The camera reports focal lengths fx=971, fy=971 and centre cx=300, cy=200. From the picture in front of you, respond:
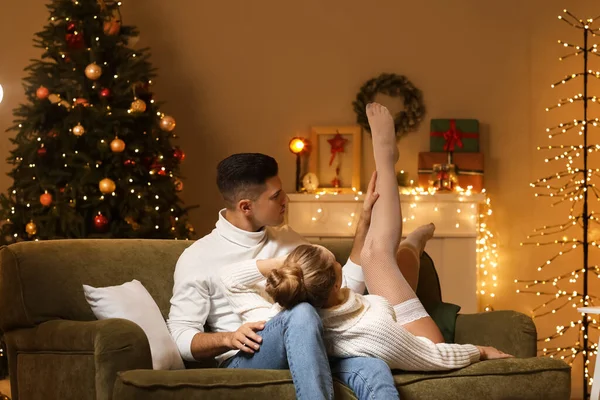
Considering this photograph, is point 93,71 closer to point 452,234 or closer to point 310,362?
point 452,234

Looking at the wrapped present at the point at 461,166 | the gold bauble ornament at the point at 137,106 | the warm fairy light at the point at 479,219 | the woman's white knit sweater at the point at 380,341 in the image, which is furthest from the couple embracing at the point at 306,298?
the wrapped present at the point at 461,166

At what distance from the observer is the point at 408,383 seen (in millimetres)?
2709

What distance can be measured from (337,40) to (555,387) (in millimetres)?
4035

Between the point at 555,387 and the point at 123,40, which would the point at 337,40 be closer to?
the point at 123,40

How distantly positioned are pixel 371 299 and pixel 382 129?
834 millimetres

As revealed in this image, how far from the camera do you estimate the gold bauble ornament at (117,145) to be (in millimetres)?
5266

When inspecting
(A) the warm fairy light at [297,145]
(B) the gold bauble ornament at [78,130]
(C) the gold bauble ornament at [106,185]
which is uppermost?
(B) the gold bauble ornament at [78,130]

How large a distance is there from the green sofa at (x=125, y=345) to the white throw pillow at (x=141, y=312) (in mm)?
67

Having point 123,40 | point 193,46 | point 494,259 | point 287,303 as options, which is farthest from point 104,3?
point 287,303

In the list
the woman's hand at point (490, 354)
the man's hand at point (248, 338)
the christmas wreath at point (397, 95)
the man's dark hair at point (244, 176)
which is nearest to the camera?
the man's hand at point (248, 338)

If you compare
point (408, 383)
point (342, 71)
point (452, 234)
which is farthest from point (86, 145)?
point (408, 383)

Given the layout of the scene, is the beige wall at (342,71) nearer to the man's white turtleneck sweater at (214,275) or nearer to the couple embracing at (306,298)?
the couple embracing at (306,298)

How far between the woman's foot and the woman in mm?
52

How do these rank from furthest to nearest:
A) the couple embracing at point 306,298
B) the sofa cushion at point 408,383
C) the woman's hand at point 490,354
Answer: the woman's hand at point 490,354
the couple embracing at point 306,298
the sofa cushion at point 408,383
